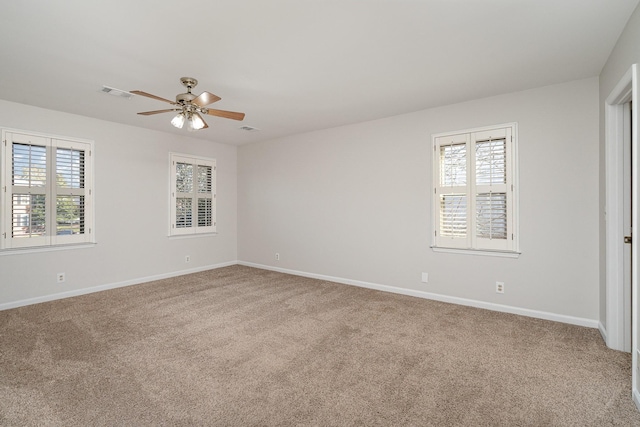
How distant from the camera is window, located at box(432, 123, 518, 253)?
3.74 m

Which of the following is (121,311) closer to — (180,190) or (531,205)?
(180,190)

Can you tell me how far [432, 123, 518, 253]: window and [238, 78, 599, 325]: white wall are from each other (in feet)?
0.42

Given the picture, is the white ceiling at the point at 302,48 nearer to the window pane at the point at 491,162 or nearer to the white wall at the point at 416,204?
the white wall at the point at 416,204

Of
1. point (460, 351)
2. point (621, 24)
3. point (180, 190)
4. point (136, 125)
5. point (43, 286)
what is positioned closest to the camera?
point (621, 24)

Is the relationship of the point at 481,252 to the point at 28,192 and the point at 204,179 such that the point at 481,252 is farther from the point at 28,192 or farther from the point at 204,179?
the point at 28,192

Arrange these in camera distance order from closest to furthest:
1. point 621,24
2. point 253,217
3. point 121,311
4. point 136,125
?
point 621,24 → point 121,311 → point 136,125 → point 253,217

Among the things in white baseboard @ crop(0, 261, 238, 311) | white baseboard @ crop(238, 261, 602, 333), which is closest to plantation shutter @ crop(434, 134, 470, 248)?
white baseboard @ crop(238, 261, 602, 333)

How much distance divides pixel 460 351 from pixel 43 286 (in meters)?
5.27

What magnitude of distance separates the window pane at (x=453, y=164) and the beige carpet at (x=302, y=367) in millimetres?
1638

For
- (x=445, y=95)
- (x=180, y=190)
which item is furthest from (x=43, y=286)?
(x=445, y=95)

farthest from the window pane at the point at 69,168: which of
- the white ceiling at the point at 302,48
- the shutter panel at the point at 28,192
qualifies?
the white ceiling at the point at 302,48

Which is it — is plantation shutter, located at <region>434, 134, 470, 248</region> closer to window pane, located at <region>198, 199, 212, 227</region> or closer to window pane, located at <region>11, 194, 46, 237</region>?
window pane, located at <region>198, 199, 212, 227</region>

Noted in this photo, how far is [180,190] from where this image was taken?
19.3 ft

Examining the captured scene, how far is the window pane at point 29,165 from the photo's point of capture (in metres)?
4.10
